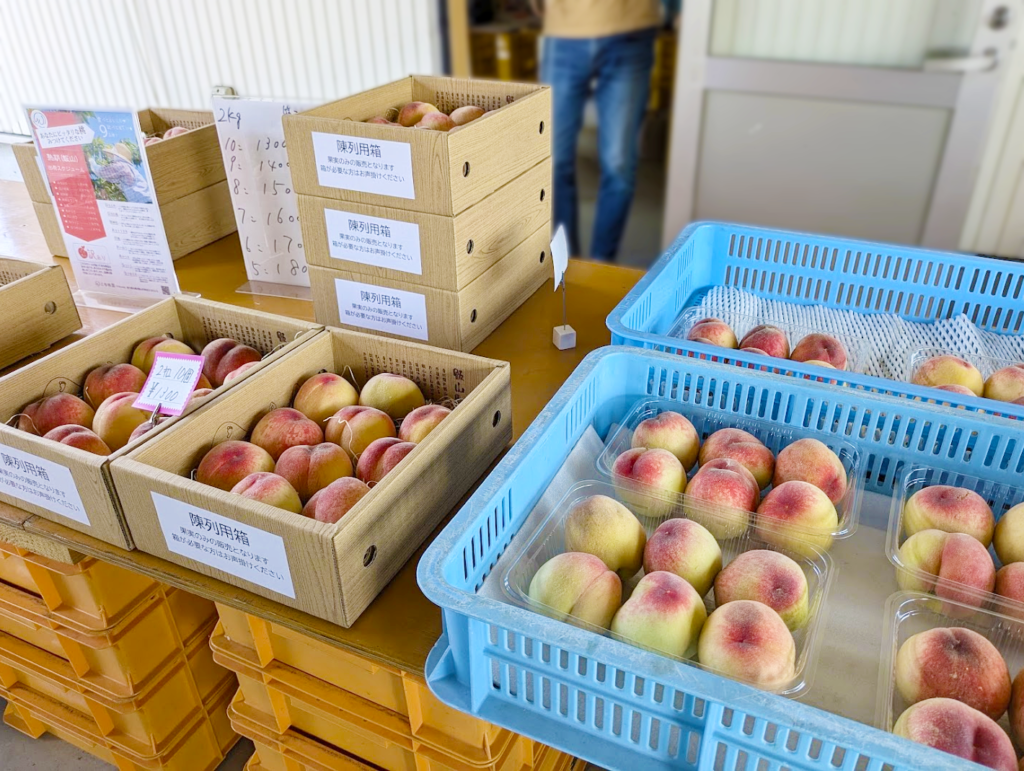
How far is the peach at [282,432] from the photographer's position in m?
1.02

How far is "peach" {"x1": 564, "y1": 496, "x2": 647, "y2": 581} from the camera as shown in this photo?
807 millimetres

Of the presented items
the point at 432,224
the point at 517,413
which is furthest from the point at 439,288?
the point at 517,413

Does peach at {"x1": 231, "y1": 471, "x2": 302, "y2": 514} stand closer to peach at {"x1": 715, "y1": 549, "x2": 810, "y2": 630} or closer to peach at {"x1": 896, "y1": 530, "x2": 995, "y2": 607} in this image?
peach at {"x1": 715, "y1": 549, "x2": 810, "y2": 630}

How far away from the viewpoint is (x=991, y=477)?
2.93 feet

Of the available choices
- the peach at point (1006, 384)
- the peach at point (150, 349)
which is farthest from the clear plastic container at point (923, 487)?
the peach at point (150, 349)

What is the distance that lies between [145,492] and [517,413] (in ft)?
1.73

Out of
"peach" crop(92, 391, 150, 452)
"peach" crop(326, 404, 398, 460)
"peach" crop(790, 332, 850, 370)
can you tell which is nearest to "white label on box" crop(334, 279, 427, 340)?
"peach" crop(326, 404, 398, 460)

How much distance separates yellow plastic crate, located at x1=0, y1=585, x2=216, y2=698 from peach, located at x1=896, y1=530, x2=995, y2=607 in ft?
3.62

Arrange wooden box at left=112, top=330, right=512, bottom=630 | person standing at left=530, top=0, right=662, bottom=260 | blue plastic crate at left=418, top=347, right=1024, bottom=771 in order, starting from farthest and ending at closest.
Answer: person standing at left=530, top=0, right=662, bottom=260, wooden box at left=112, top=330, right=512, bottom=630, blue plastic crate at left=418, top=347, right=1024, bottom=771

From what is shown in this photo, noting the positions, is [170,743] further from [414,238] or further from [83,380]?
[414,238]

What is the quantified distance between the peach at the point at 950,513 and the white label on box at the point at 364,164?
2.58 ft

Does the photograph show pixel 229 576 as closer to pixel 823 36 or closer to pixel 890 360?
pixel 890 360

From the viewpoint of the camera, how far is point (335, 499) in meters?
0.88

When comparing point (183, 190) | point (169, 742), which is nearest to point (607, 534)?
point (169, 742)
